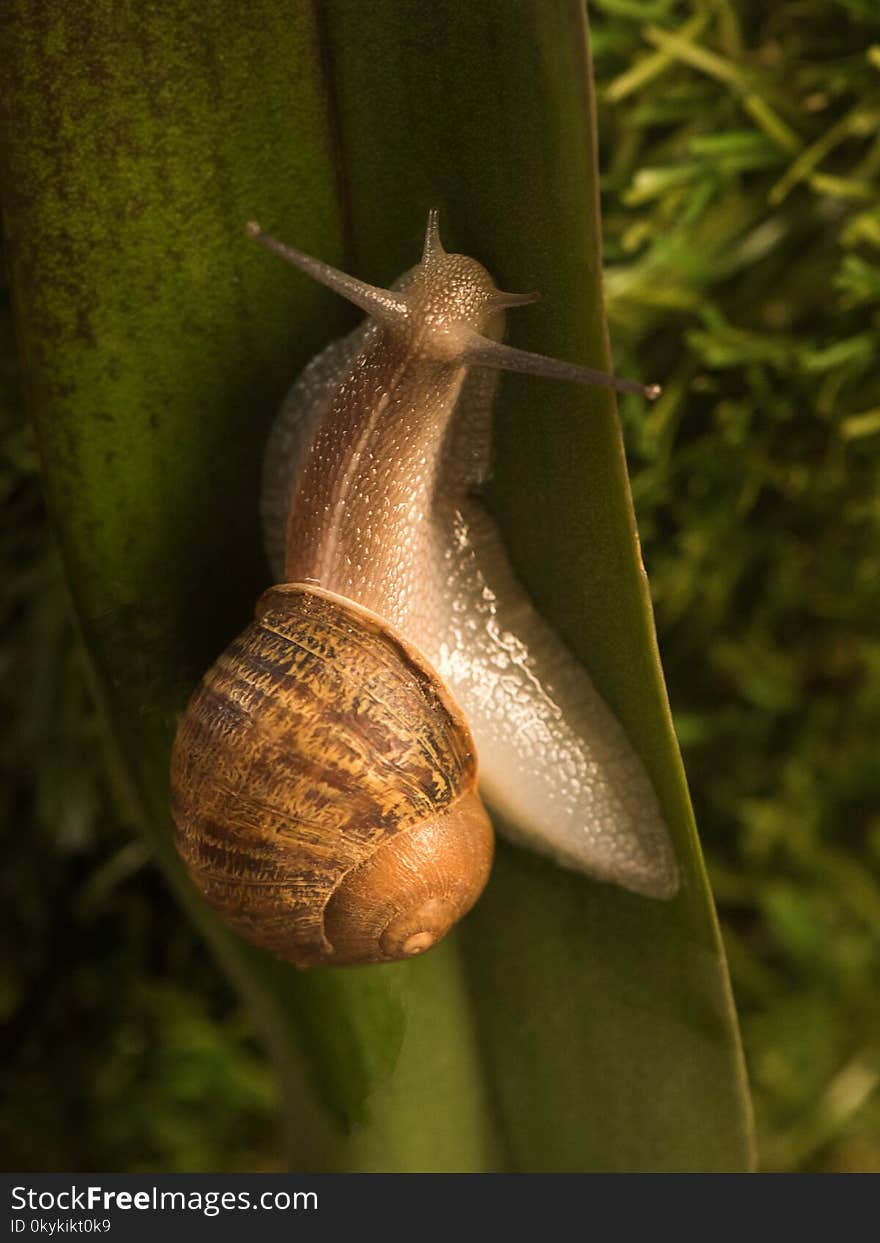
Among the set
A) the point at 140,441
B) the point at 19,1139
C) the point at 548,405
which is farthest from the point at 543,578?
the point at 19,1139

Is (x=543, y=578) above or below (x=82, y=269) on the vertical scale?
below

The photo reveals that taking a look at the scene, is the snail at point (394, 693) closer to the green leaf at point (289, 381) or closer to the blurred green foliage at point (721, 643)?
the green leaf at point (289, 381)

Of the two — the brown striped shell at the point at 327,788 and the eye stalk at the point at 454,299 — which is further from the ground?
the eye stalk at the point at 454,299

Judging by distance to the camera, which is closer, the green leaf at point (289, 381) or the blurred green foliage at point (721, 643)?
the green leaf at point (289, 381)

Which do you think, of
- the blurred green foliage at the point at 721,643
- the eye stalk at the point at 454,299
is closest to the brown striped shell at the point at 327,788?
the eye stalk at the point at 454,299

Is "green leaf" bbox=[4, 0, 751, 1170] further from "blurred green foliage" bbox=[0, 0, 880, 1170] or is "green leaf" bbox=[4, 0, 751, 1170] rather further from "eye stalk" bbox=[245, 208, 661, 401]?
"blurred green foliage" bbox=[0, 0, 880, 1170]

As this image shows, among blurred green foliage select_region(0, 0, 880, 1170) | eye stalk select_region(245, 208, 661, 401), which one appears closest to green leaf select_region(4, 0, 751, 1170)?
eye stalk select_region(245, 208, 661, 401)

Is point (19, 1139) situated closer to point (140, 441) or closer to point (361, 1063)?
point (361, 1063)
